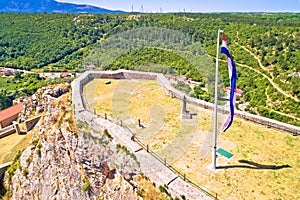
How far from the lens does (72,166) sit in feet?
38.7

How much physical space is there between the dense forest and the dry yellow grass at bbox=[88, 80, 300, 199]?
4395 millimetres

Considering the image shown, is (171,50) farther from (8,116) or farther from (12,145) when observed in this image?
(8,116)

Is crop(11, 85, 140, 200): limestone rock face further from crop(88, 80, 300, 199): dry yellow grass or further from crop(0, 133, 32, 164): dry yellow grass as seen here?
crop(0, 133, 32, 164): dry yellow grass

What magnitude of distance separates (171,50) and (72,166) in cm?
1396

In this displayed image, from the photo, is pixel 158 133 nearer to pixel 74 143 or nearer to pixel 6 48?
pixel 74 143

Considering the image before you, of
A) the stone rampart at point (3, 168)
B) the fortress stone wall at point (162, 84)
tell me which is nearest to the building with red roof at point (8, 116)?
the stone rampart at point (3, 168)

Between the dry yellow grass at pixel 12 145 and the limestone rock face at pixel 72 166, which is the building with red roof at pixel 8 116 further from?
the limestone rock face at pixel 72 166

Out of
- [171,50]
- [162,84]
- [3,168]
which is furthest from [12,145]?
[171,50]

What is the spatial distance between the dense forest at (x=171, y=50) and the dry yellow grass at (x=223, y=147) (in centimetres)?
439

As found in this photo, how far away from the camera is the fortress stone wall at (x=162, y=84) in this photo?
438 inches

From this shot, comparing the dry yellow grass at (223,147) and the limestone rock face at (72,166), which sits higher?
the dry yellow grass at (223,147)

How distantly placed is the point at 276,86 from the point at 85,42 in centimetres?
4542

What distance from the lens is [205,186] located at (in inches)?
315

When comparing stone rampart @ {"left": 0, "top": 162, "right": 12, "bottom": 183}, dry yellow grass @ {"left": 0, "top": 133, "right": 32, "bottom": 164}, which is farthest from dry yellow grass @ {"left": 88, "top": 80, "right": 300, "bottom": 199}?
dry yellow grass @ {"left": 0, "top": 133, "right": 32, "bottom": 164}
